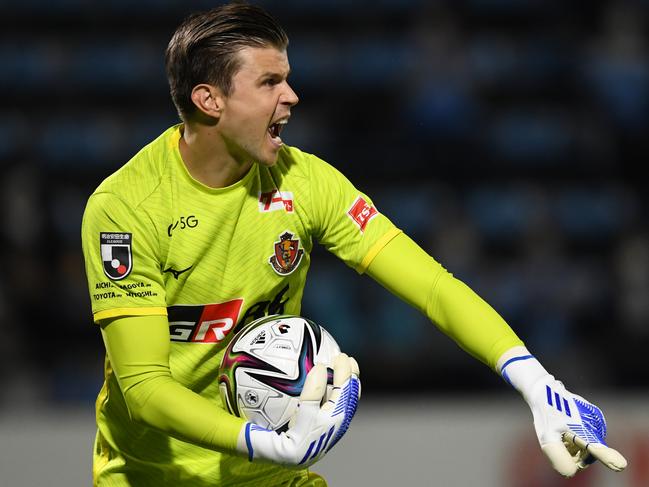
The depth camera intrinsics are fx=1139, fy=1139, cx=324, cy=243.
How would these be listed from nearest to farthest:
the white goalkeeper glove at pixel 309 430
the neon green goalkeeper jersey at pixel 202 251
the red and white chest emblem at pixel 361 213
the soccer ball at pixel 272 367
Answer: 1. the white goalkeeper glove at pixel 309 430
2. the soccer ball at pixel 272 367
3. the neon green goalkeeper jersey at pixel 202 251
4. the red and white chest emblem at pixel 361 213

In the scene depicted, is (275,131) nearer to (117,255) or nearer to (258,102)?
(258,102)

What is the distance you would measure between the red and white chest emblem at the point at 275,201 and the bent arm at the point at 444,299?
32 centimetres

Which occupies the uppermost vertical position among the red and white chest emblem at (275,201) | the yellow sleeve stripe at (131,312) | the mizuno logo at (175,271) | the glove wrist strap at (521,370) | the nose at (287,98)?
the nose at (287,98)

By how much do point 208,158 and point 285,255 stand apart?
39 cm

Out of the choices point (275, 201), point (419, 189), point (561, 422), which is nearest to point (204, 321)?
point (275, 201)

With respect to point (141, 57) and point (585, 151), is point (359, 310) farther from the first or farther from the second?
point (141, 57)

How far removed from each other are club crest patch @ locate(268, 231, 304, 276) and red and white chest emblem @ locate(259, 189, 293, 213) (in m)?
0.08

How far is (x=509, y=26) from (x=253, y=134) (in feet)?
23.0

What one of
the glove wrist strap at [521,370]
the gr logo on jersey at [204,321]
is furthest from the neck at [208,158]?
the glove wrist strap at [521,370]

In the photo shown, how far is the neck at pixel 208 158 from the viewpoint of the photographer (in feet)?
11.6

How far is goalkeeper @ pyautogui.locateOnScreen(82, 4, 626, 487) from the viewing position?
127 inches

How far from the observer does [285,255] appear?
361 centimetres

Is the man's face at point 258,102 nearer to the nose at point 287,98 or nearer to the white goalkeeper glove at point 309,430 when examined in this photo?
the nose at point 287,98

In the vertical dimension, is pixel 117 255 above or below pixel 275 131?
below
